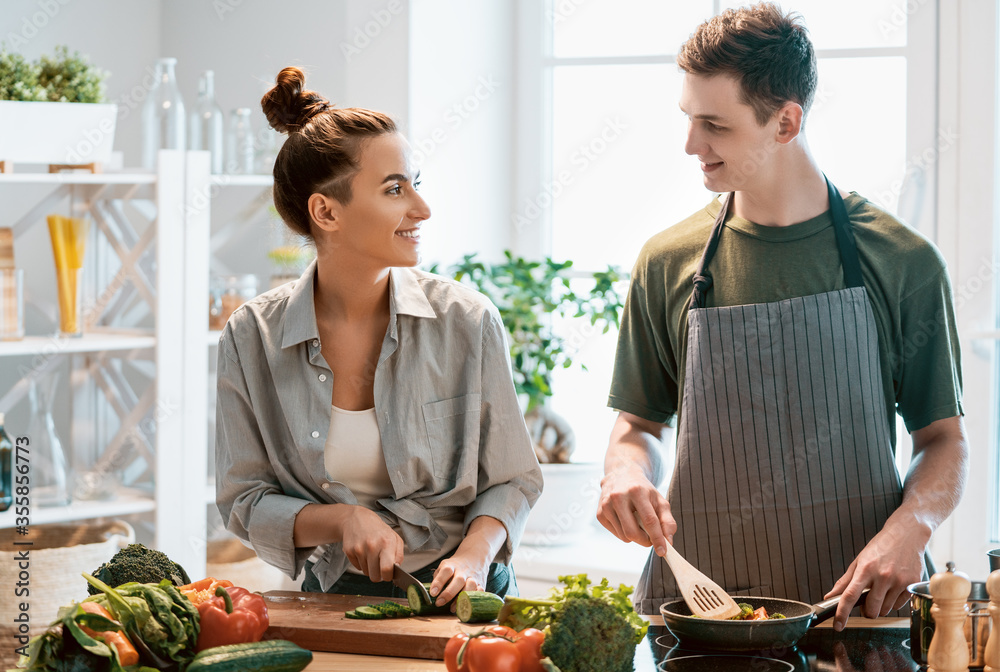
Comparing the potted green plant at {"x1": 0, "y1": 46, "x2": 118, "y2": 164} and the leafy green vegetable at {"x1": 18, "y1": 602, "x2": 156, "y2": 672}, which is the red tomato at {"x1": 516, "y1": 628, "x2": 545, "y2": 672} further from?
the potted green plant at {"x1": 0, "y1": 46, "x2": 118, "y2": 164}

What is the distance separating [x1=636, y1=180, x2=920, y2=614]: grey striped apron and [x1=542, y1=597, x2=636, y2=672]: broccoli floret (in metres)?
0.56

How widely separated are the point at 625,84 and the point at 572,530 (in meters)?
1.42

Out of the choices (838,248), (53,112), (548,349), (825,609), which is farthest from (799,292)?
(53,112)

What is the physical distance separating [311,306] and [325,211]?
18cm

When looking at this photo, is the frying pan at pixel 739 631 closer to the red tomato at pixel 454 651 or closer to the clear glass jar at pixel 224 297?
the red tomato at pixel 454 651

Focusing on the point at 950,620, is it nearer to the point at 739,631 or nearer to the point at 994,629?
the point at 994,629

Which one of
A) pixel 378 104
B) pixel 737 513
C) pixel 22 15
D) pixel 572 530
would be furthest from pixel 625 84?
pixel 737 513

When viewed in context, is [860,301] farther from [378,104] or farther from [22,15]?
[22,15]

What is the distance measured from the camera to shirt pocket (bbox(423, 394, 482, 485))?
1632mm

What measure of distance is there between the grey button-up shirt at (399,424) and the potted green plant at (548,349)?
1.27 m

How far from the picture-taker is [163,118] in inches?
114
